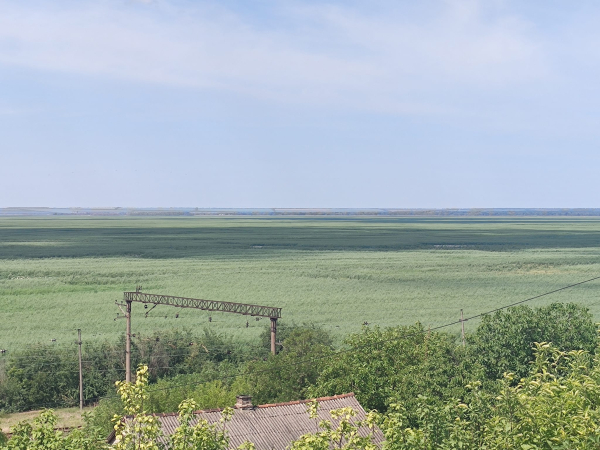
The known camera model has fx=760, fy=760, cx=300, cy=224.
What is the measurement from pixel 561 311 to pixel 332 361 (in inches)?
497

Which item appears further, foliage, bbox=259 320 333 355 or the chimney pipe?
foliage, bbox=259 320 333 355

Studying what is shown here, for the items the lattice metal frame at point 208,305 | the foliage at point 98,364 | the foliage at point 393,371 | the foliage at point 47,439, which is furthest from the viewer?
the lattice metal frame at point 208,305

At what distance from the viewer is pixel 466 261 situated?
12256 centimetres

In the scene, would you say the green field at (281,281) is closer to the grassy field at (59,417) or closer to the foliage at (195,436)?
the grassy field at (59,417)

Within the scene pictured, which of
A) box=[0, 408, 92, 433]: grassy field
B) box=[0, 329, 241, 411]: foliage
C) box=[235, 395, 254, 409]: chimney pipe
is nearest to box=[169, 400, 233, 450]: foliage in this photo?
box=[235, 395, 254, 409]: chimney pipe

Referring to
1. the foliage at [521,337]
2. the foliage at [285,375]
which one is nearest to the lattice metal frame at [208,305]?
the foliage at [285,375]

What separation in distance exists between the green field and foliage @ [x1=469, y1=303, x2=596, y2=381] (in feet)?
82.6

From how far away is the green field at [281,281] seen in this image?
68438mm

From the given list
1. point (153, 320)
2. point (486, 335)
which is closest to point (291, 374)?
point (486, 335)

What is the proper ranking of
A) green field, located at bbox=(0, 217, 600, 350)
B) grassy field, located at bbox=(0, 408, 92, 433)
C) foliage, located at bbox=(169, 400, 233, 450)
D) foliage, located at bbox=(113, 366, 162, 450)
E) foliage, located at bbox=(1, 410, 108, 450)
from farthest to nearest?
green field, located at bbox=(0, 217, 600, 350)
grassy field, located at bbox=(0, 408, 92, 433)
foliage, located at bbox=(1, 410, 108, 450)
foliage, located at bbox=(169, 400, 233, 450)
foliage, located at bbox=(113, 366, 162, 450)

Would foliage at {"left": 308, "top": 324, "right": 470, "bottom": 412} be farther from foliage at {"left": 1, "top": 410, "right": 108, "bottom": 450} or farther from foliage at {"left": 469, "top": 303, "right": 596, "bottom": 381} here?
foliage at {"left": 1, "top": 410, "right": 108, "bottom": 450}

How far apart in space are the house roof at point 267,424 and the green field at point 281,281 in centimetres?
3598

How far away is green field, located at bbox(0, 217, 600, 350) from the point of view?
68.4 meters

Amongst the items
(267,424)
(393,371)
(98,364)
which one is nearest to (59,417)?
(98,364)
